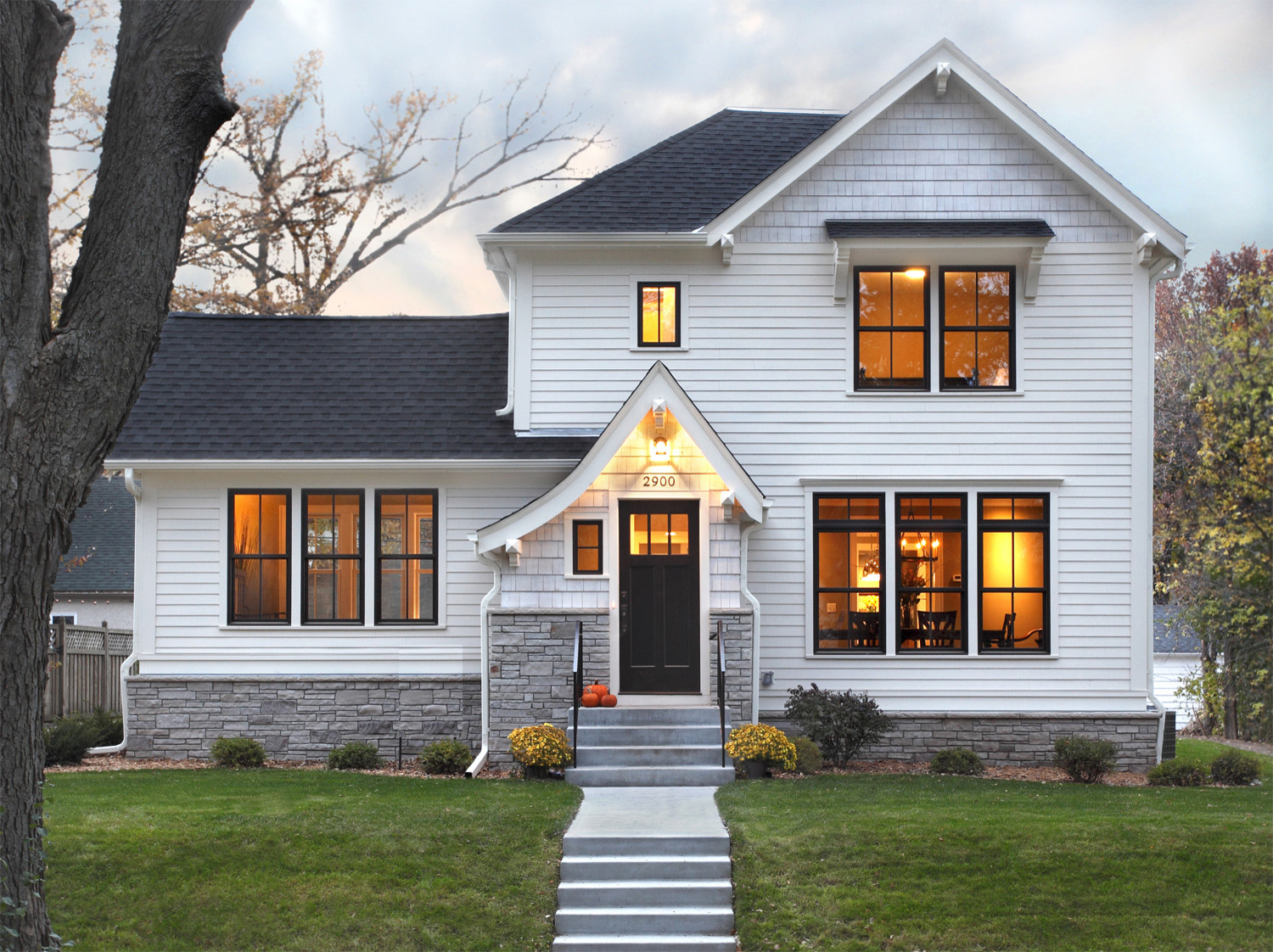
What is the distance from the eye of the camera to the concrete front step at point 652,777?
10.5 m

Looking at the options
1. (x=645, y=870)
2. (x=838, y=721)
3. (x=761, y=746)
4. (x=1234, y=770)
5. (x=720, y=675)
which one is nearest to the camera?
(x=645, y=870)

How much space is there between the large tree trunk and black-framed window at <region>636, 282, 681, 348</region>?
7129 millimetres

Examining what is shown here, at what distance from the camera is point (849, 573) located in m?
12.7

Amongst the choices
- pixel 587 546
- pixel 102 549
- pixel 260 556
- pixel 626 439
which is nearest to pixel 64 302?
pixel 626 439

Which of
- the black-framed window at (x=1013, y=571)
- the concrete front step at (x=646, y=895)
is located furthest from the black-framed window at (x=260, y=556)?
the black-framed window at (x=1013, y=571)

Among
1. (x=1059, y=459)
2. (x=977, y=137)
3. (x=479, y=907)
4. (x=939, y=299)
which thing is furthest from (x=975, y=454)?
(x=479, y=907)

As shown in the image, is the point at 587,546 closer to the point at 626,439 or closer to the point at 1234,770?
the point at 626,439

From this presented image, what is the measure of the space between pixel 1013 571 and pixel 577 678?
5569 mm

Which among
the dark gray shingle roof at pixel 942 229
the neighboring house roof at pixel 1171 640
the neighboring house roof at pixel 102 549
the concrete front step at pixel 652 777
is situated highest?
the dark gray shingle roof at pixel 942 229

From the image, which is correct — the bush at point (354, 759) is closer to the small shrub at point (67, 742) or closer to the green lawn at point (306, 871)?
the green lawn at point (306, 871)

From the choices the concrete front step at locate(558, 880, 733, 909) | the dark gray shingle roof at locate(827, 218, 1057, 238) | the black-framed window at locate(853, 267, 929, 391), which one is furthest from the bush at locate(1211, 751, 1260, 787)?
the concrete front step at locate(558, 880, 733, 909)

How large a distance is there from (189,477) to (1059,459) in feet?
34.9

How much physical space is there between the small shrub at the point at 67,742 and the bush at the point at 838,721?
8364 millimetres

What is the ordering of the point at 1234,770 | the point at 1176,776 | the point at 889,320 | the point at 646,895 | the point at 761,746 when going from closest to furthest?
the point at 646,895
the point at 761,746
the point at 1176,776
the point at 1234,770
the point at 889,320
